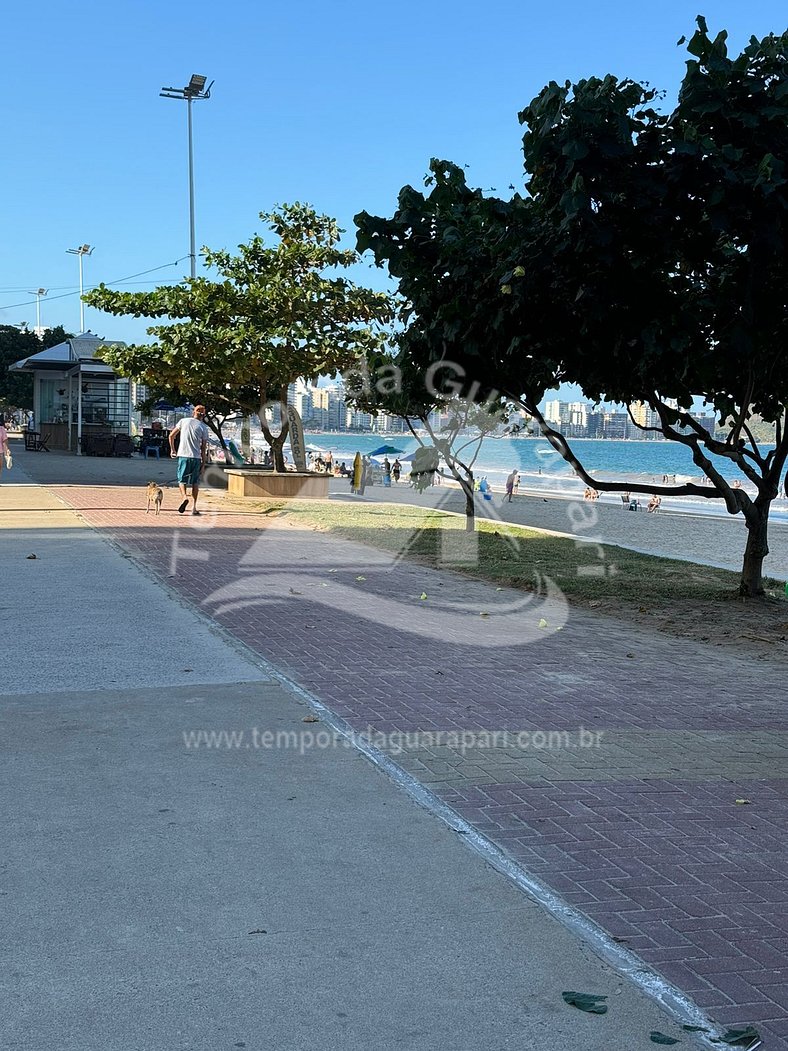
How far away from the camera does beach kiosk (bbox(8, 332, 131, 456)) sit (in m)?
39.2

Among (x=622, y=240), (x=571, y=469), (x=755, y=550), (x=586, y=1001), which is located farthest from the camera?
(x=571, y=469)

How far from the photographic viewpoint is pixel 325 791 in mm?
4676

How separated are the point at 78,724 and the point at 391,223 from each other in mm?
5937

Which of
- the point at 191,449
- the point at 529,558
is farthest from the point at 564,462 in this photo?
the point at 529,558

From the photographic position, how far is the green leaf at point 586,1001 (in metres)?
2.94

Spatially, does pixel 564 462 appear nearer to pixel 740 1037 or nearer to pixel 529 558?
pixel 529 558

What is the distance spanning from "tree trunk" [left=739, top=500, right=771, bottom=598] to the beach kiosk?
29.1 meters

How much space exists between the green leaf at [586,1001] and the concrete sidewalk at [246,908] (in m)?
0.03

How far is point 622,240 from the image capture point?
8.59 meters

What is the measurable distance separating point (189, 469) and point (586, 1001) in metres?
15.2

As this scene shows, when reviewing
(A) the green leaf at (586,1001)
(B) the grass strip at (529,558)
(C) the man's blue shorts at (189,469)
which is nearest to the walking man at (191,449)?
(C) the man's blue shorts at (189,469)

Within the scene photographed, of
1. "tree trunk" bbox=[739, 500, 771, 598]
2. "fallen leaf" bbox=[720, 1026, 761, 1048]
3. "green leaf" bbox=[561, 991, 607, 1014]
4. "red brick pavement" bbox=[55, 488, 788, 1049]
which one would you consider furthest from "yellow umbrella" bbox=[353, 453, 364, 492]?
"fallen leaf" bbox=[720, 1026, 761, 1048]

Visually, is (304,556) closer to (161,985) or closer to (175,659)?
(175,659)

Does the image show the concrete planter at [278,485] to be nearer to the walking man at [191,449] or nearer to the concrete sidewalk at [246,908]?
the walking man at [191,449]
